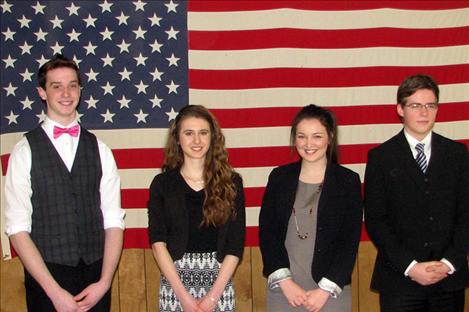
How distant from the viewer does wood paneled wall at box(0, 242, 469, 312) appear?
14.0 ft

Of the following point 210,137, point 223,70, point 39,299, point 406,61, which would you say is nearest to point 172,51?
point 223,70

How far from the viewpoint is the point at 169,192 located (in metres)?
3.26

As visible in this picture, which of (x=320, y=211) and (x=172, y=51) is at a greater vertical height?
(x=172, y=51)

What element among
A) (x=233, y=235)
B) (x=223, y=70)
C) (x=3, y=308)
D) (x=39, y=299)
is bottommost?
(x=3, y=308)

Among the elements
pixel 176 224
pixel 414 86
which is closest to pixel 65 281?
pixel 176 224

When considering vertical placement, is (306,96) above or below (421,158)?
above

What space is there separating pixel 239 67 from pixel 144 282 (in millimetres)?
1620

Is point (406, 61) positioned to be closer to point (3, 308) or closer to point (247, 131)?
point (247, 131)

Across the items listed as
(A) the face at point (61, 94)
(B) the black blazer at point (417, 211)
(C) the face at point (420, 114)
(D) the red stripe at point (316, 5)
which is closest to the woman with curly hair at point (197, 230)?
(A) the face at point (61, 94)

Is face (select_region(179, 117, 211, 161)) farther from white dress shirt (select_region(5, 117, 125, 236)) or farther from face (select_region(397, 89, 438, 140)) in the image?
face (select_region(397, 89, 438, 140))

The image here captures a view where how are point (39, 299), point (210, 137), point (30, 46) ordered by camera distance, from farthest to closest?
point (30, 46) → point (210, 137) → point (39, 299)

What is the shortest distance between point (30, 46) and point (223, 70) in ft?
4.23

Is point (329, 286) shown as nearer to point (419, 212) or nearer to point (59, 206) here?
point (419, 212)

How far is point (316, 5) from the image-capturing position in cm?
417
